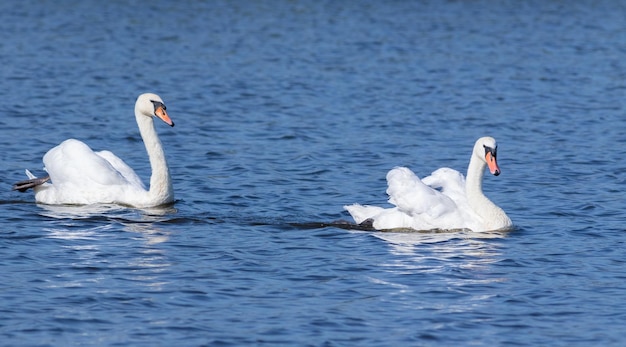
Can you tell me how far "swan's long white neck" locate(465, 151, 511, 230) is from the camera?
486 inches

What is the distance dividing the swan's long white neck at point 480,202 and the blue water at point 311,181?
182 mm

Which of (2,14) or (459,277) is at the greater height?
(2,14)

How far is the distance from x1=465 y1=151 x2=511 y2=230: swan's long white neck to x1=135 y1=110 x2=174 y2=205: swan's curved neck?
10.4ft

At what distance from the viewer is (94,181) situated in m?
13.7

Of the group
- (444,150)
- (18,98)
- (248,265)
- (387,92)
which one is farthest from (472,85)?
(248,265)

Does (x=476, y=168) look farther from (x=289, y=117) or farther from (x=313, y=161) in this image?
(x=289, y=117)

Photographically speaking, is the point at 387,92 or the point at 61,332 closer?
the point at 61,332

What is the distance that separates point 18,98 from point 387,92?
623 cm

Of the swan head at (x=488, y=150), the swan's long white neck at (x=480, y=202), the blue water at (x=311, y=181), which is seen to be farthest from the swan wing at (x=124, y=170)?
the swan head at (x=488, y=150)

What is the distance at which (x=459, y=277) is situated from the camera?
35.0 ft

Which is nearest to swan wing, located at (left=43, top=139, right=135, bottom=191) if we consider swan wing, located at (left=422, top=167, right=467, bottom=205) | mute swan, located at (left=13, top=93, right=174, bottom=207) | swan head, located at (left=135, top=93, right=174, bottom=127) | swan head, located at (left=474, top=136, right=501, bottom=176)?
mute swan, located at (left=13, top=93, right=174, bottom=207)

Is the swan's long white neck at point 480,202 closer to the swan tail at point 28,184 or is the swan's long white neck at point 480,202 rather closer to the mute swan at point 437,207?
the mute swan at point 437,207

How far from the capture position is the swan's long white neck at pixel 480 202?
12344 millimetres

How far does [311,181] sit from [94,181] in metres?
2.70
